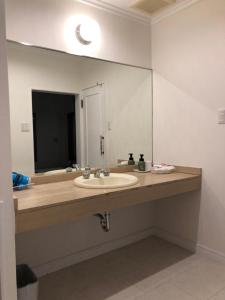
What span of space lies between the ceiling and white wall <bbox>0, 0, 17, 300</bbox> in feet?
4.42

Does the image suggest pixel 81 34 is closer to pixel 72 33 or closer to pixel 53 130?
pixel 72 33

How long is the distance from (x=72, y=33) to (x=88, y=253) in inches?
77.2

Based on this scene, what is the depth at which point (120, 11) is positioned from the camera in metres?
2.30

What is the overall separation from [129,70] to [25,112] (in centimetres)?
116

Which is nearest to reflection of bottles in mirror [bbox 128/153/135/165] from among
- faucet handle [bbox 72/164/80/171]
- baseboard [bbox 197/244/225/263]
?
faucet handle [bbox 72/164/80/171]

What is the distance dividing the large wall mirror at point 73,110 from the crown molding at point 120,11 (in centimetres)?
46

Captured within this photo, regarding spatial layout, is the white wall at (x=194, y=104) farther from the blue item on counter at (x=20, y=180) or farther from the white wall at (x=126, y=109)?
the blue item on counter at (x=20, y=180)

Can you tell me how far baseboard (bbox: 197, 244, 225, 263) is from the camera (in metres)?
2.17

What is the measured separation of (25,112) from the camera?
191 centimetres

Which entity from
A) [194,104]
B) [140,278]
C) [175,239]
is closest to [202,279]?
[140,278]

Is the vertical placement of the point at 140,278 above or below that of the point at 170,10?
below

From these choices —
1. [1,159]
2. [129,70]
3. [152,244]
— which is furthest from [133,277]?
[129,70]

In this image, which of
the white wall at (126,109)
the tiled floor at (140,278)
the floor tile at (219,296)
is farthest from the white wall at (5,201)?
the floor tile at (219,296)

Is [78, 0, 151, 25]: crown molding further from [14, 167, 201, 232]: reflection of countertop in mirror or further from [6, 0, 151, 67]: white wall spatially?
[14, 167, 201, 232]: reflection of countertop in mirror
